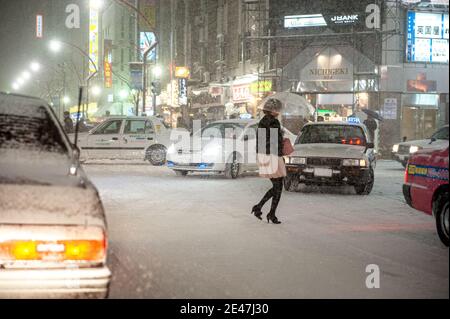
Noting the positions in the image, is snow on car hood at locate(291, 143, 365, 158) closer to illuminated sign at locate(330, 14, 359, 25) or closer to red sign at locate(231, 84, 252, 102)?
illuminated sign at locate(330, 14, 359, 25)

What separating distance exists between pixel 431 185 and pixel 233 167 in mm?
10080

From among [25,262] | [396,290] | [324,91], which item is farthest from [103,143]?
[25,262]

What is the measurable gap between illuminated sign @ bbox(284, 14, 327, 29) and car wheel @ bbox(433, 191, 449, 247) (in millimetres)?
25965

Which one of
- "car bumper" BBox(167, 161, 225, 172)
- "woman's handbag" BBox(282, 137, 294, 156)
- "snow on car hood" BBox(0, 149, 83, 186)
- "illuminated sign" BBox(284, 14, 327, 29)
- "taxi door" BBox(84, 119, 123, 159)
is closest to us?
"snow on car hood" BBox(0, 149, 83, 186)

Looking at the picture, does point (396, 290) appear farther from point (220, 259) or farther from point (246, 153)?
point (246, 153)

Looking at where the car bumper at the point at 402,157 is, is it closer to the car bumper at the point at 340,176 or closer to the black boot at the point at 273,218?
the car bumper at the point at 340,176

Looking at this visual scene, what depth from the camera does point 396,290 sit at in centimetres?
623

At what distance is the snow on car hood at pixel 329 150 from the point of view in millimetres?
14914

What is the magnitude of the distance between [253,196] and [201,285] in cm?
817

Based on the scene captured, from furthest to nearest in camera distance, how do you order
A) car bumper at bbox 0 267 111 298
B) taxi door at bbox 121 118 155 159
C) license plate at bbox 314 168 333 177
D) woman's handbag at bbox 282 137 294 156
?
taxi door at bbox 121 118 155 159, license plate at bbox 314 168 333 177, woman's handbag at bbox 282 137 294 156, car bumper at bbox 0 267 111 298

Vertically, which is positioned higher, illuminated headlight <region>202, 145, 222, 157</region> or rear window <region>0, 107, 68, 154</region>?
rear window <region>0, 107, 68, 154</region>

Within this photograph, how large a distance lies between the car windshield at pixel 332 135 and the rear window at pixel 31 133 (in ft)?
36.9

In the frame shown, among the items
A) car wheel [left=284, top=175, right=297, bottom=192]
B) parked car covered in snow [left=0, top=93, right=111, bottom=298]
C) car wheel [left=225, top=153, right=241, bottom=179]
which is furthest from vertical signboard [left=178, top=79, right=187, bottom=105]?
parked car covered in snow [left=0, top=93, right=111, bottom=298]

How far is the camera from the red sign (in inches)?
1553
